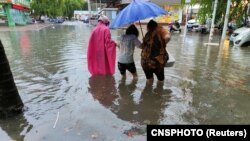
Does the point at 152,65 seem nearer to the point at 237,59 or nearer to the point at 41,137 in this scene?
the point at 41,137

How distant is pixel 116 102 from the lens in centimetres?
616

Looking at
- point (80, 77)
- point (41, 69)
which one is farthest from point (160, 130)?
point (41, 69)

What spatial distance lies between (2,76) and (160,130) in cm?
281

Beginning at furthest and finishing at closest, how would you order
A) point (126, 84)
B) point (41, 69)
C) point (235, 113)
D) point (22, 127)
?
point (41, 69)
point (126, 84)
point (235, 113)
point (22, 127)

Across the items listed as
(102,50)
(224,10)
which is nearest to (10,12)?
(224,10)

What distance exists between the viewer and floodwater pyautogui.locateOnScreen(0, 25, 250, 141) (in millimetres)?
4770

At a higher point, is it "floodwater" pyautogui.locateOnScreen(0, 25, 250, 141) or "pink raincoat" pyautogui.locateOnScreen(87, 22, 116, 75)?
"pink raincoat" pyautogui.locateOnScreen(87, 22, 116, 75)

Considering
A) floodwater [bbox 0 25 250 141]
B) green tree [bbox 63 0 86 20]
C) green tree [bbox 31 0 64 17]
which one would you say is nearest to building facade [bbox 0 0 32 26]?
green tree [bbox 31 0 64 17]

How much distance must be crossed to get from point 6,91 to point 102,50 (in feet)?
10.00

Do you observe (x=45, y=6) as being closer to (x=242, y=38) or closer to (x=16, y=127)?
(x=242, y=38)

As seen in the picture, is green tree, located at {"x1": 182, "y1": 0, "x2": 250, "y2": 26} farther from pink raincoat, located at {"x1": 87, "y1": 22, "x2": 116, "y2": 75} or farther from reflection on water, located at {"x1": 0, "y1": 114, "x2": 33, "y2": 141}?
reflection on water, located at {"x1": 0, "y1": 114, "x2": 33, "y2": 141}

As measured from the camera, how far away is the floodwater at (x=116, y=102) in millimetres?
4770

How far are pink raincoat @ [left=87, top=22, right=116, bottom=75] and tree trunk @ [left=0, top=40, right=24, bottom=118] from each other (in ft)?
9.30

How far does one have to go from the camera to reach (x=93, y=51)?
768cm
